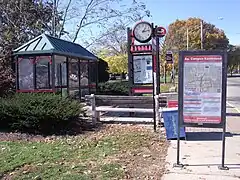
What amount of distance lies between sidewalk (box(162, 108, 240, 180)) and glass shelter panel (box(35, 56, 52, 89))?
7511mm

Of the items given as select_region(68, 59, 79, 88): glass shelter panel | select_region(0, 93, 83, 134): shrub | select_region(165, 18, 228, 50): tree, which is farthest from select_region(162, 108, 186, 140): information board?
select_region(165, 18, 228, 50): tree

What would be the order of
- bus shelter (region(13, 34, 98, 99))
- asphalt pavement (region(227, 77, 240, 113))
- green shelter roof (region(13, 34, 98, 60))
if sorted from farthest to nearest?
asphalt pavement (region(227, 77, 240, 113)) < bus shelter (region(13, 34, 98, 99)) < green shelter roof (region(13, 34, 98, 60))

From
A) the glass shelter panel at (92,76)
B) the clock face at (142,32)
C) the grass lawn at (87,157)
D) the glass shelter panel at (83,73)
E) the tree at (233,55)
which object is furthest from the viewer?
the tree at (233,55)

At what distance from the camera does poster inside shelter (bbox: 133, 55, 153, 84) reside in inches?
580

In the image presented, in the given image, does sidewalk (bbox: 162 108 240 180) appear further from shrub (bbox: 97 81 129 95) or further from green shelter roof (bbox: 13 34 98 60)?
shrub (bbox: 97 81 129 95)

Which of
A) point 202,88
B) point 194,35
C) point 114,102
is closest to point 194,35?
point 194,35

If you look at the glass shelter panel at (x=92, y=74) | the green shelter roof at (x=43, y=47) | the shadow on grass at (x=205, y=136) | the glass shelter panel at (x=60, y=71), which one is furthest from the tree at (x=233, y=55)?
the shadow on grass at (x=205, y=136)

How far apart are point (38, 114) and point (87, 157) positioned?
9.99ft

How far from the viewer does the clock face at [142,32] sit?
46.4ft

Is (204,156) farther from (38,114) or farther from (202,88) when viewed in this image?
(38,114)

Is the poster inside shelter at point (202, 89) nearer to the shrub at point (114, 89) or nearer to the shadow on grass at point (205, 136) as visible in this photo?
the shadow on grass at point (205, 136)

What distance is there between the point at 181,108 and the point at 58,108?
14.1ft

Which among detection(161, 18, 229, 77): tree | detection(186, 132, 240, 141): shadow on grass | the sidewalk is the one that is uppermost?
detection(161, 18, 229, 77): tree

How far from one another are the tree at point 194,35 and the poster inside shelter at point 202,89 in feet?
195
